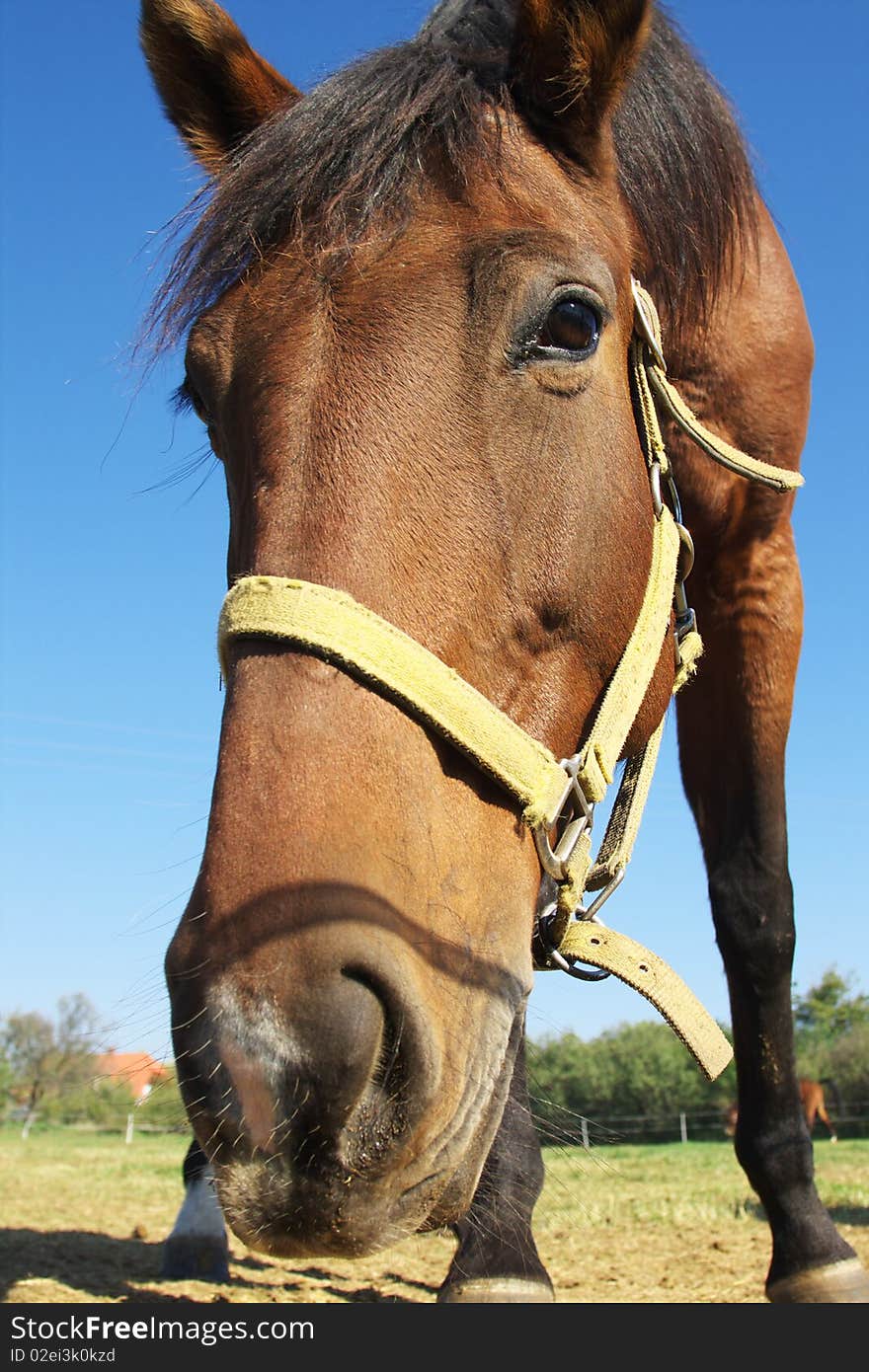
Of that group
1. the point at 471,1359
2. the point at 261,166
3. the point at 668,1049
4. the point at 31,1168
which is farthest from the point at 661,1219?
the point at 668,1049

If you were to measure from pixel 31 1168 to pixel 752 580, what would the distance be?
10.5m

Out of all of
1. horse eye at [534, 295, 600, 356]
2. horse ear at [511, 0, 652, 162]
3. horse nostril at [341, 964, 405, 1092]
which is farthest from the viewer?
horse ear at [511, 0, 652, 162]

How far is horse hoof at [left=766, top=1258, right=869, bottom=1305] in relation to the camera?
3.51 metres

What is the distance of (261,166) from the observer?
8.11 ft

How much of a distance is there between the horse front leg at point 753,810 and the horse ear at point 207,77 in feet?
7.40

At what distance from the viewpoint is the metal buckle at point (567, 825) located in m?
2.05

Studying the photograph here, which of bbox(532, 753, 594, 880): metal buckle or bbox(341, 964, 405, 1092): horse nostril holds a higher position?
bbox(532, 753, 594, 880): metal buckle

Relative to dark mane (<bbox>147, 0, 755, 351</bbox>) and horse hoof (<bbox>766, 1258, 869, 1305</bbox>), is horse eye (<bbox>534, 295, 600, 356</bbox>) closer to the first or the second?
dark mane (<bbox>147, 0, 755, 351</bbox>)

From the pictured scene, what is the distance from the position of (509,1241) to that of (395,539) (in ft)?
7.80

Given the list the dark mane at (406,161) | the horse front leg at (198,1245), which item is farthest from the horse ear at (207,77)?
the horse front leg at (198,1245)

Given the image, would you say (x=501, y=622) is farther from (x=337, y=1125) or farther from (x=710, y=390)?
(x=710, y=390)

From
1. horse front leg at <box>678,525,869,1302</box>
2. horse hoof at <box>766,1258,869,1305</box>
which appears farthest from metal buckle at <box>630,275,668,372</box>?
horse hoof at <box>766,1258,869,1305</box>

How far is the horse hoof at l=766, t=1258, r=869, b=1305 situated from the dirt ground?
0.72m

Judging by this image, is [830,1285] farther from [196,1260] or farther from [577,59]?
[577,59]
